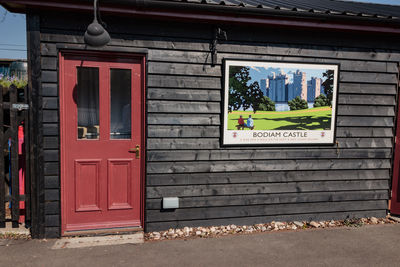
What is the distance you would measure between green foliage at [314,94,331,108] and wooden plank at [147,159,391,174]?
0.88 meters

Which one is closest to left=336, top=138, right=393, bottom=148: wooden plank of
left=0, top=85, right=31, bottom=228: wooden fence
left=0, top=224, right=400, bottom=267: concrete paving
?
left=0, top=224, right=400, bottom=267: concrete paving

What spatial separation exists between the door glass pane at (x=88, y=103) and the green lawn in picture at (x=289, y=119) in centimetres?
194

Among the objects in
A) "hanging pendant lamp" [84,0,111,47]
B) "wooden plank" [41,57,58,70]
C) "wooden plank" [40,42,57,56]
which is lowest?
"wooden plank" [41,57,58,70]

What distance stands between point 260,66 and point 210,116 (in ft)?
3.53

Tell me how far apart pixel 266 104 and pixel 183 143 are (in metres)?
1.43

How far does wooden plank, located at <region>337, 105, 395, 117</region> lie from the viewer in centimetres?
471

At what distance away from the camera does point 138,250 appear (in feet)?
12.3

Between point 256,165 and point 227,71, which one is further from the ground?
point 227,71

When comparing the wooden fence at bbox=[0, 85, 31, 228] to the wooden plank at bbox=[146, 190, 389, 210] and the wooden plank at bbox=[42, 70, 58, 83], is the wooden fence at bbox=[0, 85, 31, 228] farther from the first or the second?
the wooden plank at bbox=[146, 190, 389, 210]

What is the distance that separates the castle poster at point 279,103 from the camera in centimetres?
439

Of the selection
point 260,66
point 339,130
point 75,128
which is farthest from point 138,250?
point 339,130

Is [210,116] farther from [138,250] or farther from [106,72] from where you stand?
[138,250]

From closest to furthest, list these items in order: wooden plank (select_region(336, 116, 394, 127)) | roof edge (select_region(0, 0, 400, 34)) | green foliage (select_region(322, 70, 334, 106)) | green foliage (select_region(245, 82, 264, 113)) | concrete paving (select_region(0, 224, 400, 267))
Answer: concrete paving (select_region(0, 224, 400, 267)) → roof edge (select_region(0, 0, 400, 34)) → green foliage (select_region(245, 82, 264, 113)) → green foliage (select_region(322, 70, 334, 106)) → wooden plank (select_region(336, 116, 394, 127))

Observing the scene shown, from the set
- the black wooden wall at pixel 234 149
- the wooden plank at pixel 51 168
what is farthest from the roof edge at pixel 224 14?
the wooden plank at pixel 51 168
